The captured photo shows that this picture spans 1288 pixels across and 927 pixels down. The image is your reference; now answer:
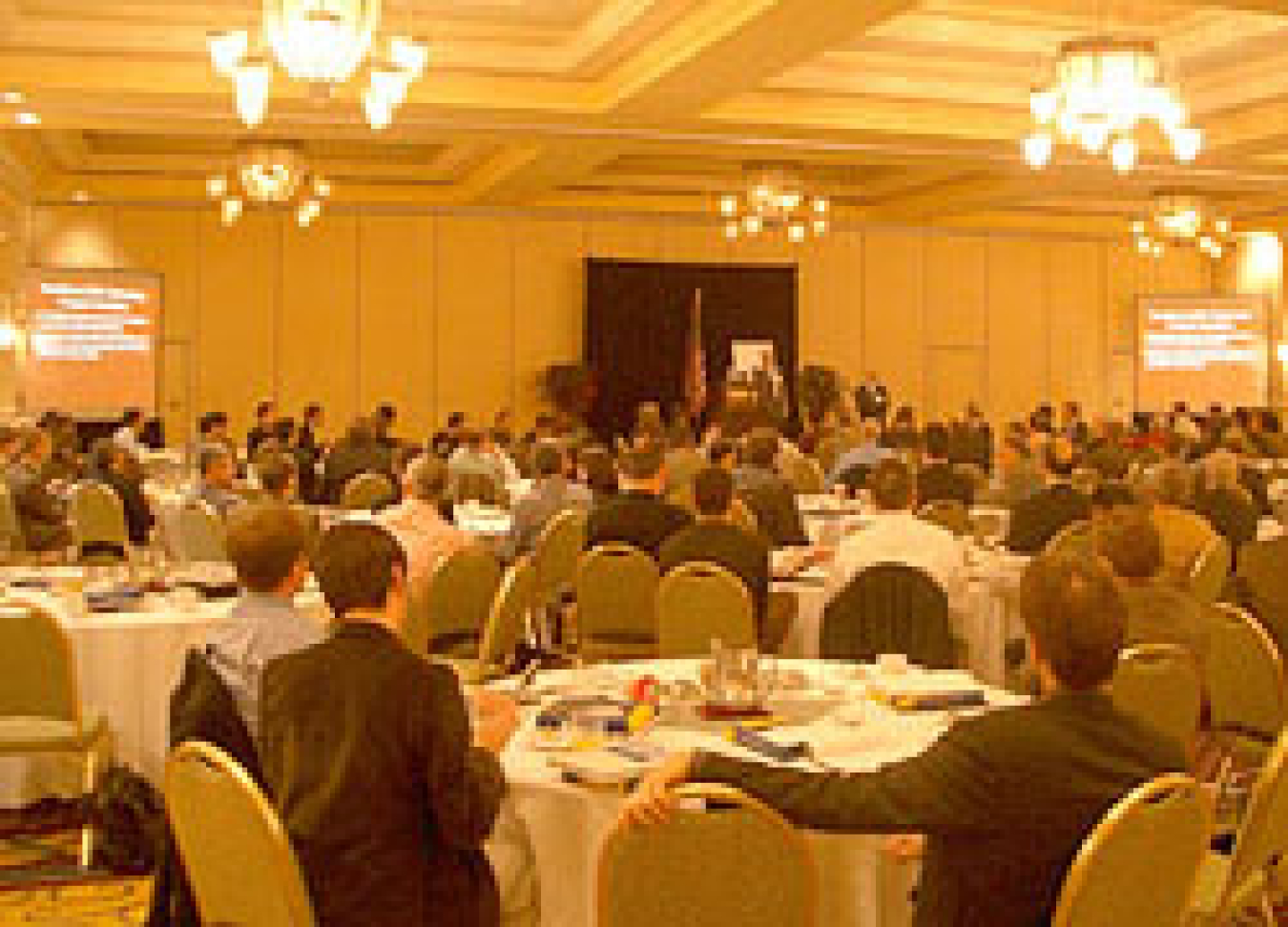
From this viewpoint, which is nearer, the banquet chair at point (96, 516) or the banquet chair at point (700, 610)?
the banquet chair at point (700, 610)

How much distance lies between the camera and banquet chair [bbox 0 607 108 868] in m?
5.73

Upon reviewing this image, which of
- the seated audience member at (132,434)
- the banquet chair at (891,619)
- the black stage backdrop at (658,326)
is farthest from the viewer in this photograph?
the black stage backdrop at (658,326)

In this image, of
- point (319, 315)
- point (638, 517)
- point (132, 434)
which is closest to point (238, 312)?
point (319, 315)

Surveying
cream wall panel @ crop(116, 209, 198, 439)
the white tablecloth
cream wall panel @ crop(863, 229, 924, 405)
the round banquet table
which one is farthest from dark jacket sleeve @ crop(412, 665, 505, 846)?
cream wall panel @ crop(863, 229, 924, 405)

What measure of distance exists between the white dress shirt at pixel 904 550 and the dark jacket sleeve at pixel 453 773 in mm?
3362

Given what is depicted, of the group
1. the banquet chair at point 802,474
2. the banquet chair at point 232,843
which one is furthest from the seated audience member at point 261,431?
the banquet chair at point 232,843

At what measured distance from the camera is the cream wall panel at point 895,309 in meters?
23.3

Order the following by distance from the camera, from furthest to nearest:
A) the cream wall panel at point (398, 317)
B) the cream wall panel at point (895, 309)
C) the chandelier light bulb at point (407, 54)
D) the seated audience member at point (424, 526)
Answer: the cream wall panel at point (895, 309) → the cream wall panel at point (398, 317) → the chandelier light bulb at point (407, 54) → the seated audience member at point (424, 526)

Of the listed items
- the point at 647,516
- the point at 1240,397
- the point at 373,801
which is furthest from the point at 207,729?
the point at 1240,397

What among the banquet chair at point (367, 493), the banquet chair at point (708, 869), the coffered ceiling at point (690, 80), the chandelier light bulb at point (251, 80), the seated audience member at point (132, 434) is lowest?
the banquet chair at point (708, 869)

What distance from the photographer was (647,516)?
26.1 feet

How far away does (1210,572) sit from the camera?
7824 millimetres

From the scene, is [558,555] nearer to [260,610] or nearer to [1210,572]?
[1210,572]

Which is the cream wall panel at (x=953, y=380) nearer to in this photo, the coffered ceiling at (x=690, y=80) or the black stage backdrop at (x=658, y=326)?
the black stage backdrop at (x=658, y=326)
